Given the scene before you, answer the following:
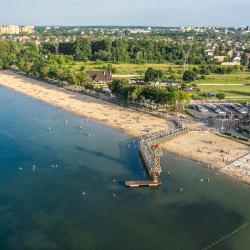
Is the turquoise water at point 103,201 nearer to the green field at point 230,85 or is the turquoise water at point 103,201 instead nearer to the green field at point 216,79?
the green field at point 230,85

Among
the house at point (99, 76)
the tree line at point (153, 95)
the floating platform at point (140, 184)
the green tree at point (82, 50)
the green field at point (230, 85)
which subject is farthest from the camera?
the green tree at point (82, 50)

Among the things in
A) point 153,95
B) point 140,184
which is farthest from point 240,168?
point 153,95

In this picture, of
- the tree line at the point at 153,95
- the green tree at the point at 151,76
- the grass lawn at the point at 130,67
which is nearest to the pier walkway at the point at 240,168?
the tree line at the point at 153,95

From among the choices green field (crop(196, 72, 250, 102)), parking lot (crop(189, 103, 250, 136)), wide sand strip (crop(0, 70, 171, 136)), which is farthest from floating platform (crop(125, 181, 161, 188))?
green field (crop(196, 72, 250, 102))

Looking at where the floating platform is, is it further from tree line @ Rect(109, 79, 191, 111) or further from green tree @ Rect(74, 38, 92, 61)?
green tree @ Rect(74, 38, 92, 61)

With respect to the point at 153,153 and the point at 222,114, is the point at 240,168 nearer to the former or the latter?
the point at 153,153

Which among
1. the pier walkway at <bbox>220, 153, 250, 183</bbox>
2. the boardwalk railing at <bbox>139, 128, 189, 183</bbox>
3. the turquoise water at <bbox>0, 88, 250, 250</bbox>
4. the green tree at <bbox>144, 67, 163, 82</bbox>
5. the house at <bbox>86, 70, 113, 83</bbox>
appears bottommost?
the turquoise water at <bbox>0, 88, 250, 250</bbox>
